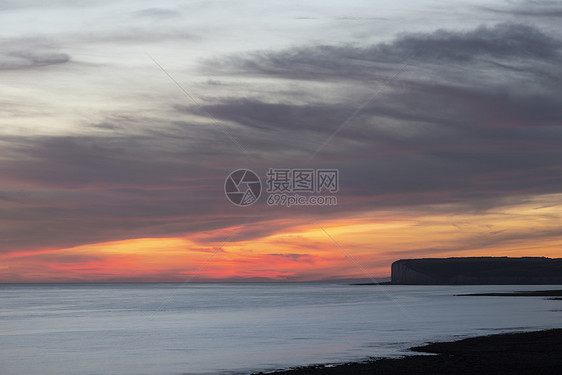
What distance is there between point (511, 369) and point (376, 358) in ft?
28.3

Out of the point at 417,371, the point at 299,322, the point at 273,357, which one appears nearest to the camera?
the point at 417,371

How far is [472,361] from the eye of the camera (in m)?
33.0

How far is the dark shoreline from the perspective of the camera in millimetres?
29828

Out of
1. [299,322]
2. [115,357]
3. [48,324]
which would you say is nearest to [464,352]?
[115,357]

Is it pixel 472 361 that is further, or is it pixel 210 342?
pixel 210 342

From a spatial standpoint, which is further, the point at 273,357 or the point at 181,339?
the point at 181,339

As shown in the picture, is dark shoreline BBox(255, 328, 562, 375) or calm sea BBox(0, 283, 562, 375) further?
calm sea BBox(0, 283, 562, 375)

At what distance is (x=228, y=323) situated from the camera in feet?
232

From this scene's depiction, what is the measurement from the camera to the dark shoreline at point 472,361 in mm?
29828

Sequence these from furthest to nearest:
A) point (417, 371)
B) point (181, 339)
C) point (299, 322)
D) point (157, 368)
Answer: point (299, 322), point (181, 339), point (157, 368), point (417, 371)

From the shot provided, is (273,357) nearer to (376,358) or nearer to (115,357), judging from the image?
(376,358)

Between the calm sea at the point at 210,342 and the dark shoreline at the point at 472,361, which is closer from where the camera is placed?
the dark shoreline at the point at 472,361

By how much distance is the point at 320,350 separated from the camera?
140 ft

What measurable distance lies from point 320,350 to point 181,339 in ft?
44.0
